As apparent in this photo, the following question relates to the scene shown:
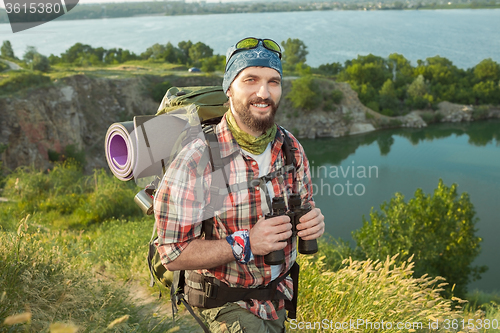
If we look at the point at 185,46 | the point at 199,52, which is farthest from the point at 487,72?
the point at 185,46

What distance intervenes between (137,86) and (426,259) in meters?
30.5

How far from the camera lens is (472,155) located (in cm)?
4488

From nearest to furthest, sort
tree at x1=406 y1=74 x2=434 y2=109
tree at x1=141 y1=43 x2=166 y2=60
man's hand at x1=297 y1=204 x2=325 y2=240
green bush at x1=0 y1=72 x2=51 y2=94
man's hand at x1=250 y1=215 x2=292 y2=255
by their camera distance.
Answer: man's hand at x1=250 y1=215 x2=292 y2=255 → man's hand at x1=297 y1=204 x2=325 y2=240 → green bush at x1=0 y1=72 x2=51 y2=94 → tree at x1=141 y1=43 x2=166 y2=60 → tree at x1=406 y1=74 x2=434 y2=109

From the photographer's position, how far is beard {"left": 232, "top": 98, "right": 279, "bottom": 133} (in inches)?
77.3

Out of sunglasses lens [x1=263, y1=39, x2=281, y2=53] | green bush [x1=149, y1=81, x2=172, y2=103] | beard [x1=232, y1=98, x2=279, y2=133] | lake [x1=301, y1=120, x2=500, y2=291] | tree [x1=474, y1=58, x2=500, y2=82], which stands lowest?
lake [x1=301, y1=120, x2=500, y2=291]

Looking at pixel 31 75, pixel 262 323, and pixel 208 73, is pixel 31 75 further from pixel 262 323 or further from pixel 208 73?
pixel 262 323

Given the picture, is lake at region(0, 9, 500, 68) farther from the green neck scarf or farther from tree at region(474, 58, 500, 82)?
the green neck scarf

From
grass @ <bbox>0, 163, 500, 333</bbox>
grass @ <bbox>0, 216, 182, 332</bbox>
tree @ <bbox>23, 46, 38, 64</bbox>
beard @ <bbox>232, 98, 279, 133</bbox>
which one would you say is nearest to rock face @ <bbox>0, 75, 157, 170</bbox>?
tree @ <bbox>23, 46, 38, 64</bbox>

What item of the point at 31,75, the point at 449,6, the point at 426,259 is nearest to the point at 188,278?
the point at 426,259

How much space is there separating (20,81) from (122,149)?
92.8ft

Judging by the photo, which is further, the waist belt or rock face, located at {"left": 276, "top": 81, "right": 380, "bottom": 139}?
rock face, located at {"left": 276, "top": 81, "right": 380, "bottom": 139}

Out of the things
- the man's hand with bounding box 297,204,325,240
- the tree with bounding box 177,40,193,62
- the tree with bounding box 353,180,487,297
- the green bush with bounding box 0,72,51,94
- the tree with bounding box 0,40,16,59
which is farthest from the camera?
the tree with bounding box 177,40,193,62

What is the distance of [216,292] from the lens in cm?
201

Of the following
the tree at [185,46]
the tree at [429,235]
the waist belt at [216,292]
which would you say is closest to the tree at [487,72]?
the tree at [185,46]
